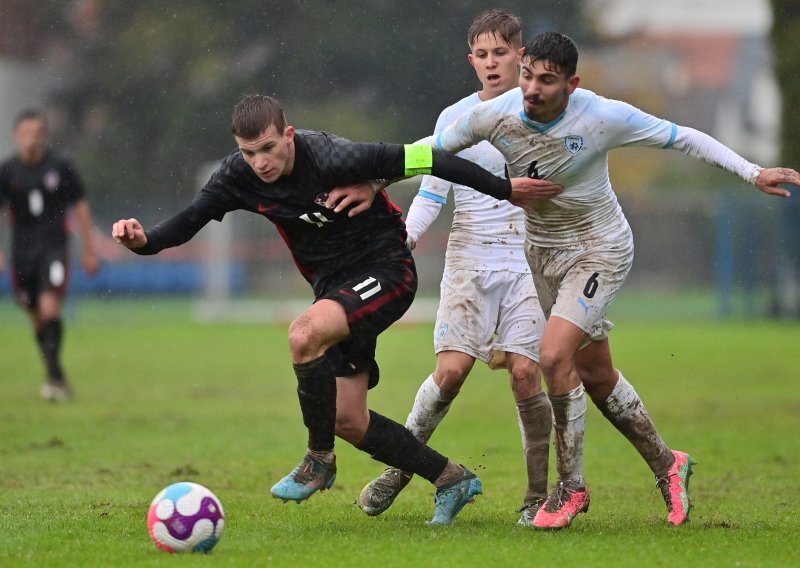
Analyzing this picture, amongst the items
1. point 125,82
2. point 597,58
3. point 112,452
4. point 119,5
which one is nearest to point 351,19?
point 597,58

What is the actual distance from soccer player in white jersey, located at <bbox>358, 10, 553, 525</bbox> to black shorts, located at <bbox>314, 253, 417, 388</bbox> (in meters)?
0.55

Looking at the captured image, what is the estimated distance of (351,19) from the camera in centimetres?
1867

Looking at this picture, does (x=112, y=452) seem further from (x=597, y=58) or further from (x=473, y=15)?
(x=597, y=58)

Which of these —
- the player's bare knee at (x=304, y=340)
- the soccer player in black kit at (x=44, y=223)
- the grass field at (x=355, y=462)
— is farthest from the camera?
the soccer player in black kit at (x=44, y=223)

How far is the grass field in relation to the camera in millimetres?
5316

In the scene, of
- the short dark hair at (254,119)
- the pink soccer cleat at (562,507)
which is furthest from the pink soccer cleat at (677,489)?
the short dark hair at (254,119)

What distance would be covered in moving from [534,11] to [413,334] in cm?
624

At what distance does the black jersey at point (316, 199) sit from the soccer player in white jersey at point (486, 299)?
0.61 meters

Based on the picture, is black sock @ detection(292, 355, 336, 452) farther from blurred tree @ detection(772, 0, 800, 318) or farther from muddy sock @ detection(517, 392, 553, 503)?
blurred tree @ detection(772, 0, 800, 318)

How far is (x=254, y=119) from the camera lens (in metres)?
5.51

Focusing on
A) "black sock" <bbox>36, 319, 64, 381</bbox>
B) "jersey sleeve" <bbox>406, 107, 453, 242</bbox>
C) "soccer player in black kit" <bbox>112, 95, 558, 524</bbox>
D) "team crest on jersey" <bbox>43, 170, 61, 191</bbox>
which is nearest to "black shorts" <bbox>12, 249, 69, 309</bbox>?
"black sock" <bbox>36, 319, 64, 381</bbox>

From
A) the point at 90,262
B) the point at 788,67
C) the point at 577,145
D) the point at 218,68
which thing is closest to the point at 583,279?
the point at 577,145

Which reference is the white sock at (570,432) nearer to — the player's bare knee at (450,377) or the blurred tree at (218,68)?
the player's bare knee at (450,377)

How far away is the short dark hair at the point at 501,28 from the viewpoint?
6.52 metres
